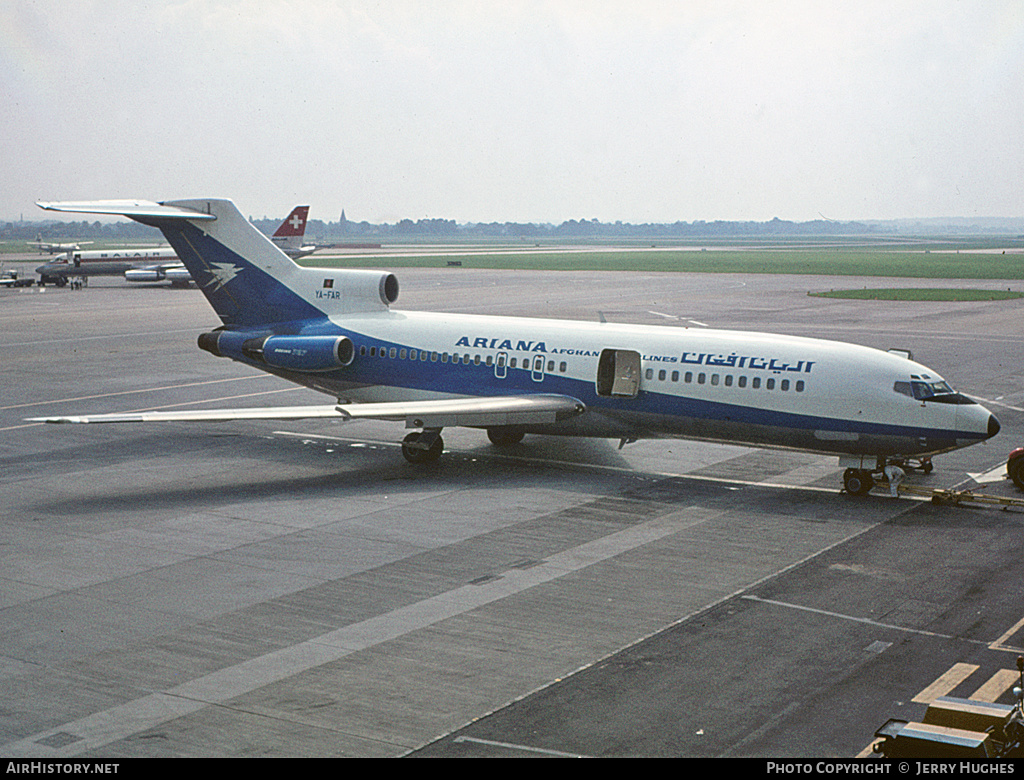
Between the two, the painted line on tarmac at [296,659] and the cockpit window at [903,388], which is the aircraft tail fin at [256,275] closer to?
the painted line on tarmac at [296,659]

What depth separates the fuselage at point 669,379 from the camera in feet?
83.4

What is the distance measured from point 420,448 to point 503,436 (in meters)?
3.27

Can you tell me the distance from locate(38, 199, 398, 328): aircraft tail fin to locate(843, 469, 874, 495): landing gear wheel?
46.7ft

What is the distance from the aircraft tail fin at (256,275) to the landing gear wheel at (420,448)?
18.7 ft

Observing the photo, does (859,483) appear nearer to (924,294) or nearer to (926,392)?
(926,392)

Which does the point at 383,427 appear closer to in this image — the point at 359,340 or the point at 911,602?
the point at 359,340

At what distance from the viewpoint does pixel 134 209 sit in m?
32.0

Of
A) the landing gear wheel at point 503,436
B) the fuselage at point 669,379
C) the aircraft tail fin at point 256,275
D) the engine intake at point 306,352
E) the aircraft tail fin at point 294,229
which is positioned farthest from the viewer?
the aircraft tail fin at point 294,229

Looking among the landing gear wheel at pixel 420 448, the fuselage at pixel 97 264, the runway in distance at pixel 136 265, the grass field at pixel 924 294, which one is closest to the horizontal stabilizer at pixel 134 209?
the landing gear wheel at pixel 420 448

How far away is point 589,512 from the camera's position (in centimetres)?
2466

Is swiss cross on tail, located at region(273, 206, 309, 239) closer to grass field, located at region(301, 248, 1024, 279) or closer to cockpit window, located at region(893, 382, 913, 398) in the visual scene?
grass field, located at region(301, 248, 1024, 279)

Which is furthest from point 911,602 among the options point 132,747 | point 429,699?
point 132,747

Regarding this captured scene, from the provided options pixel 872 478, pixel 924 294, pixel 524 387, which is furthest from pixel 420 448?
pixel 924 294

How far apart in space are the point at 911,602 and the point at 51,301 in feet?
276
